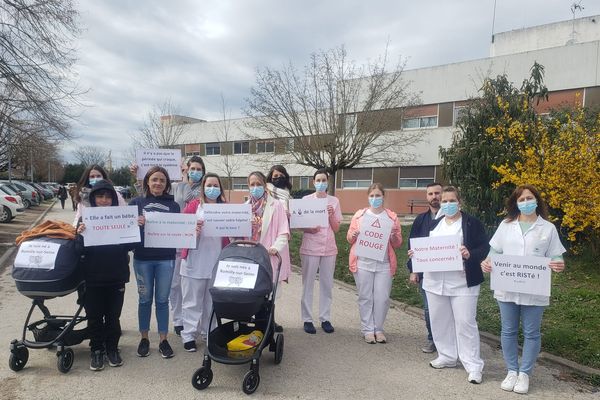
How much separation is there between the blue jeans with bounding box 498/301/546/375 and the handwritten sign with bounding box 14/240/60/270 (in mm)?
4401

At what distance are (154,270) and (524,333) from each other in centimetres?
387

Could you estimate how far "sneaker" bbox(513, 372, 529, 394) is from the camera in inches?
155

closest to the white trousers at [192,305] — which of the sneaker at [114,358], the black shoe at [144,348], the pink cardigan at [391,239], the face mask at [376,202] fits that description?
the black shoe at [144,348]

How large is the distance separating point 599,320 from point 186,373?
5674 millimetres

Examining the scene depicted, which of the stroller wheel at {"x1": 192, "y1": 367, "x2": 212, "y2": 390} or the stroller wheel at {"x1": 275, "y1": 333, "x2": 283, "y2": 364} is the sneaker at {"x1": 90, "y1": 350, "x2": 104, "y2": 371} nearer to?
the stroller wheel at {"x1": 192, "y1": 367, "x2": 212, "y2": 390}

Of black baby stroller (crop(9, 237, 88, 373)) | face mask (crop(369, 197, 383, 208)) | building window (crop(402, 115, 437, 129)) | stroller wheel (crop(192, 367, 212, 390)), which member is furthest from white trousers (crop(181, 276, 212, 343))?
building window (crop(402, 115, 437, 129))

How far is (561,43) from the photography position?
25.1 meters

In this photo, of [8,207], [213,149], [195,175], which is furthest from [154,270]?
[213,149]

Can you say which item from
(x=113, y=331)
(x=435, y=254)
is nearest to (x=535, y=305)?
(x=435, y=254)

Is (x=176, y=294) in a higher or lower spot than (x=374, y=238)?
lower

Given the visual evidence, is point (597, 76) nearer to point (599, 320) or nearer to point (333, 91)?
point (333, 91)

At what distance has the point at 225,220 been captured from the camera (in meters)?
4.70

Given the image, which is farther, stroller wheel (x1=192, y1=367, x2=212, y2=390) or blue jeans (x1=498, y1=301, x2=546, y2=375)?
blue jeans (x1=498, y1=301, x2=546, y2=375)

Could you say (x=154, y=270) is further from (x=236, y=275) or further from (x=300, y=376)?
(x=300, y=376)
